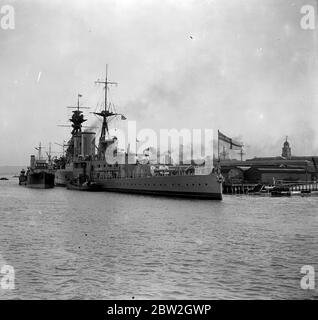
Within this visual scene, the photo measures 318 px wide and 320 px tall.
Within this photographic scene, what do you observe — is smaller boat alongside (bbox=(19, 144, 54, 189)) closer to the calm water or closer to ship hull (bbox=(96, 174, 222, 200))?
ship hull (bbox=(96, 174, 222, 200))

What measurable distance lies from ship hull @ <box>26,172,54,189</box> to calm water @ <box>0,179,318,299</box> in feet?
205

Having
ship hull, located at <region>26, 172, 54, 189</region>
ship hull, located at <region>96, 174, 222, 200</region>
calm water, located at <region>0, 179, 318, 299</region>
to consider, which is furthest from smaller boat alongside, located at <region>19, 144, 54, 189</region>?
calm water, located at <region>0, 179, 318, 299</region>

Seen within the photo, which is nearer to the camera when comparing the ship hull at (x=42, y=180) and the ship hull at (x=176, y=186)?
the ship hull at (x=176, y=186)

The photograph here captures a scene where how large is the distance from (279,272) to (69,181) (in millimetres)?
74940

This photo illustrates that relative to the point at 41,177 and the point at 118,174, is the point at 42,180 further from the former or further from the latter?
the point at 118,174

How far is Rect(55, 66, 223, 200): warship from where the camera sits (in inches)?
2157

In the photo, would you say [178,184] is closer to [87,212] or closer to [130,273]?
[87,212]

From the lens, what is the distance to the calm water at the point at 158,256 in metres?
14.5

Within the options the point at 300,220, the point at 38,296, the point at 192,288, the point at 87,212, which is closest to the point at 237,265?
the point at 192,288

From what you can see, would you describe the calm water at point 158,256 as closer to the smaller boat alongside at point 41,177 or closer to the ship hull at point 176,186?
the ship hull at point 176,186

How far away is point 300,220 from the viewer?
34.8 metres

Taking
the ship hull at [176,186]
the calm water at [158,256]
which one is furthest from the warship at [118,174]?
the calm water at [158,256]

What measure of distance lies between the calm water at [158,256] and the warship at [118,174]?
1976 cm

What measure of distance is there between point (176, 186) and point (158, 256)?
126 feet
